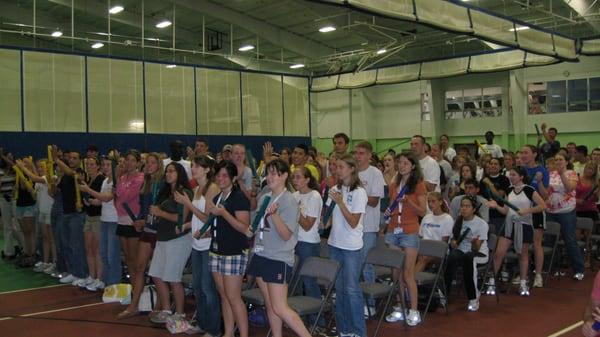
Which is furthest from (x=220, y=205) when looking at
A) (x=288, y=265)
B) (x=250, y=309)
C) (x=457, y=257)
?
(x=457, y=257)

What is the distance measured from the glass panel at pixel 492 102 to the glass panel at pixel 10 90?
49.4ft

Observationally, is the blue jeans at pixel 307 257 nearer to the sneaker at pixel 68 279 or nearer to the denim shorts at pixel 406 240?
the denim shorts at pixel 406 240

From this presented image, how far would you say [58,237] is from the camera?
7555mm

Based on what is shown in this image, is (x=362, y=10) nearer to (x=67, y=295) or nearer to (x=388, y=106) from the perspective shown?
(x=67, y=295)

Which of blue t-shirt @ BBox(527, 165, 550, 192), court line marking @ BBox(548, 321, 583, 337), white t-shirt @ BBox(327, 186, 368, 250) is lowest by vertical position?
court line marking @ BBox(548, 321, 583, 337)

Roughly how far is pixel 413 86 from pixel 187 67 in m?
9.17

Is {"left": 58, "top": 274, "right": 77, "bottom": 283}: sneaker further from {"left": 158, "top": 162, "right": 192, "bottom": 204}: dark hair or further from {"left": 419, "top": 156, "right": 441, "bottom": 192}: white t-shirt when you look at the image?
{"left": 419, "top": 156, "right": 441, "bottom": 192}: white t-shirt

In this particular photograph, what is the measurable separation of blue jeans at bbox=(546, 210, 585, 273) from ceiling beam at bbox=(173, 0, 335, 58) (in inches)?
495

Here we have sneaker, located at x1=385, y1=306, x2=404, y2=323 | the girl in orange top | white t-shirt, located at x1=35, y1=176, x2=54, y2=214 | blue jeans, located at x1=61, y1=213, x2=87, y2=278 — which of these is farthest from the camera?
white t-shirt, located at x1=35, y1=176, x2=54, y2=214

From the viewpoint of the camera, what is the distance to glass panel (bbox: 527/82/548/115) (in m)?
18.5

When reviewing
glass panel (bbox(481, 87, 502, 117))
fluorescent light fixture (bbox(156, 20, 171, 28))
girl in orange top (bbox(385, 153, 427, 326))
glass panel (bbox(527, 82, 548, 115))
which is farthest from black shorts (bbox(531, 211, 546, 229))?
fluorescent light fixture (bbox(156, 20, 171, 28))

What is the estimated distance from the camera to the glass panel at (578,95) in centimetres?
1778

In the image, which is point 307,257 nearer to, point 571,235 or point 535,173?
point 535,173

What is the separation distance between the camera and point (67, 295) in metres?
6.73
